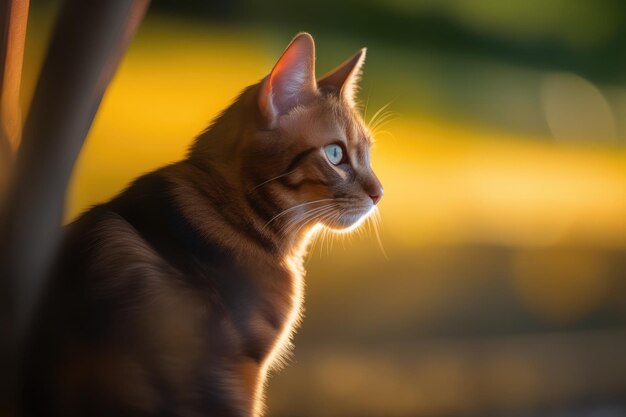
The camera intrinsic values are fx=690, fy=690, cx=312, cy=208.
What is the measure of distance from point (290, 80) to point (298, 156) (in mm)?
114

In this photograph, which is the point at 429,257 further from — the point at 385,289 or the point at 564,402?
the point at 564,402

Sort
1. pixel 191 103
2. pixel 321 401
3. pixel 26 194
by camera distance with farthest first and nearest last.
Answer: pixel 321 401 → pixel 191 103 → pixel 26 194

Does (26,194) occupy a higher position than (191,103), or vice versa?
(191,103)

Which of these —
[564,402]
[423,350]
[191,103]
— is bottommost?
[564,402]

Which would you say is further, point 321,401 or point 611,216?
point 611,216

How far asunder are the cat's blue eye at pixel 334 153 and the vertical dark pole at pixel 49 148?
12.9 inches

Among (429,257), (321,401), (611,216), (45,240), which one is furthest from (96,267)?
(611,216)

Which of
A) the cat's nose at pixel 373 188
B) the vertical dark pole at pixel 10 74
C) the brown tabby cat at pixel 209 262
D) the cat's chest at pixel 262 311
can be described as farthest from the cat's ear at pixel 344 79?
the vertical dark pole at pixel 10 74

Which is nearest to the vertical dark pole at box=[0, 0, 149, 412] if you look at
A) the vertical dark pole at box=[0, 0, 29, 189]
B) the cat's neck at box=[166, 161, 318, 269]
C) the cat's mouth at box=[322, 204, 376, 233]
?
the vertical dark pole at box=[0, 0, 29, 189]

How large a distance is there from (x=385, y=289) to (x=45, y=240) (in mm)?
579

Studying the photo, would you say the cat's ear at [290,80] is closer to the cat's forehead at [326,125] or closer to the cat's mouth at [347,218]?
the cat's forehead at [326,125]

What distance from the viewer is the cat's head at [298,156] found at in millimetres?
990

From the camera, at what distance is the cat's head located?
99 centimetres

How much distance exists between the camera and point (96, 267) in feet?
3.01
